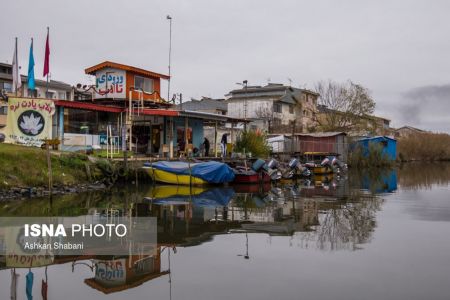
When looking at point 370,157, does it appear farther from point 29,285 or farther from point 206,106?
point 29,285

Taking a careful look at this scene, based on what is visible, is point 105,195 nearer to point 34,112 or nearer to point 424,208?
point 34,112

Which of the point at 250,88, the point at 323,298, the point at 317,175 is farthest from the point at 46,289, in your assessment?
the point at 250,88

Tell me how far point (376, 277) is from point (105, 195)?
14449mm

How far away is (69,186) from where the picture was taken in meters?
21.2

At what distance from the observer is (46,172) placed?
2080 cm

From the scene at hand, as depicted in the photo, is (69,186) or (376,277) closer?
(376,277)

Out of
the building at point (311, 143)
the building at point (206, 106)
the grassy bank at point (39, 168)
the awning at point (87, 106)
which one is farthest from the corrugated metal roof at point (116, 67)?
the building at point (206, 106)

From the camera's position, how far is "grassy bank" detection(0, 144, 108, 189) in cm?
1966

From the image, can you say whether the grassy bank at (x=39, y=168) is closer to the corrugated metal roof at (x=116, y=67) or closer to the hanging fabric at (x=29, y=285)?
the corrugated metal roof at (x=116, y=67)

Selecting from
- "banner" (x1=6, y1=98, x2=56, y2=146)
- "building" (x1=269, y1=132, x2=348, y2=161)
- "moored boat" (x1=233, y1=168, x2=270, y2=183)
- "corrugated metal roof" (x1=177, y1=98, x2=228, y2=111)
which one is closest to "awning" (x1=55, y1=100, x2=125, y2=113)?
"banner" (x1=6, y1=98, x2=56, y2=146)

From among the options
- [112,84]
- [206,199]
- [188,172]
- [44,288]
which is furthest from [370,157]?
[44,288]

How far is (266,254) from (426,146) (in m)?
73.1

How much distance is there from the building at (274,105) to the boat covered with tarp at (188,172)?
32.6 metres

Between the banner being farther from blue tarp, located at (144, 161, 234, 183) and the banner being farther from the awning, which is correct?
blue tarp, located at (144, 161, 234, 183)
